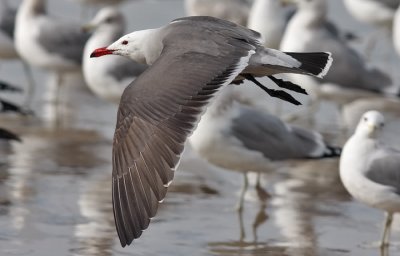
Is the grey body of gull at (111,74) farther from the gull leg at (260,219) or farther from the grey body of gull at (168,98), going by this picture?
the grey body of gull at (168,98)

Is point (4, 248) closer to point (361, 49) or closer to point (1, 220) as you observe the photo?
point (1, 220)

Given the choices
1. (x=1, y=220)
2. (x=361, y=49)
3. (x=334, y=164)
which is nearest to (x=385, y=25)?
(x=361, y=49)

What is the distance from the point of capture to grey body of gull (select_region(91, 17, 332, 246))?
5.75m

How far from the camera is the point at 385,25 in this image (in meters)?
15.5

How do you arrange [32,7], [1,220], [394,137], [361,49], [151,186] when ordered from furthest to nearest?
[361,49], [32,7], [394,137], [1,220], [151,186]

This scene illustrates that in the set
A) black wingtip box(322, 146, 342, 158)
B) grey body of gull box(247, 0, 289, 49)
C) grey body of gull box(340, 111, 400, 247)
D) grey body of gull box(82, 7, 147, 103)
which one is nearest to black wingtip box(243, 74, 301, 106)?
grey body of gull box(340, 111, 400, 247)

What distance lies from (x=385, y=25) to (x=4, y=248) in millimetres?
9370

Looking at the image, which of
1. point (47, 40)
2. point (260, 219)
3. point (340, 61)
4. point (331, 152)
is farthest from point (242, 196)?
point (47, 40)

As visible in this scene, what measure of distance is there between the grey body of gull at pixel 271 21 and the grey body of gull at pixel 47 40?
2183 mm

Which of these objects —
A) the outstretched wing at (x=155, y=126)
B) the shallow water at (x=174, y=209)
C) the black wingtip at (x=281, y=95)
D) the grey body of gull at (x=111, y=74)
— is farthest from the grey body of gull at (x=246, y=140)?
the grey body of gull at (x=111, y=74)

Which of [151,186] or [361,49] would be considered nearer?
[151,186]

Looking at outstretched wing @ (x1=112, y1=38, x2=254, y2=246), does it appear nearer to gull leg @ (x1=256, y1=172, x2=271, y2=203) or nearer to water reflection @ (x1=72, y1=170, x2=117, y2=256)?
water reflection @ (x1=72, y1=170, x2=117, y2=256)

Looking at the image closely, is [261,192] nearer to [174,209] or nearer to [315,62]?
[174,209]

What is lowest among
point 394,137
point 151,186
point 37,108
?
point 37,108
